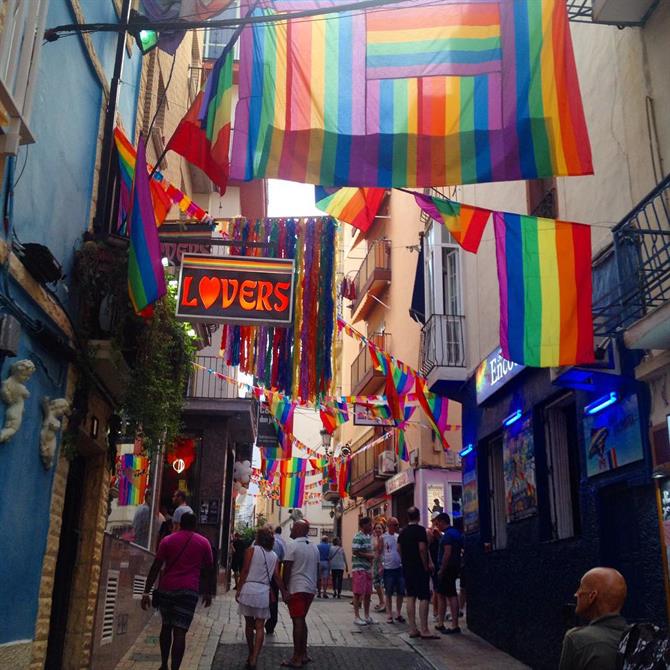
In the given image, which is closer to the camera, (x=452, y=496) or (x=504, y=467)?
(x=504, y=467)

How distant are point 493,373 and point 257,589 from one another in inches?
193

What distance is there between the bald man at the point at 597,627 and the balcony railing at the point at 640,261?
12.0 feet

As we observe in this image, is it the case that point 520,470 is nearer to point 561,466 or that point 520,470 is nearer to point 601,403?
point 561,466

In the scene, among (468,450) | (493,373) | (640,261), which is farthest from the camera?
(468,450)

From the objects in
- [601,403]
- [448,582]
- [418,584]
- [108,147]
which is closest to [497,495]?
[448,582]

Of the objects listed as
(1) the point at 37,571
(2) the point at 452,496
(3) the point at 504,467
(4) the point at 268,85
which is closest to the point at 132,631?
(1) the point at 37,571

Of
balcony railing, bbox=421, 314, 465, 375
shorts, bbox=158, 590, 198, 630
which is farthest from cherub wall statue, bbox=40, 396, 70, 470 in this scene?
balcony railing, bbox=421, 314, 465, 375

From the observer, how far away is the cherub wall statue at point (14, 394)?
18.6 ft

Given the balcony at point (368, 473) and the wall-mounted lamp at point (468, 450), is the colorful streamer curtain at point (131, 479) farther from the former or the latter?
the balcony at point (368, 473)

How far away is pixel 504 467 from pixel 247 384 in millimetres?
8604

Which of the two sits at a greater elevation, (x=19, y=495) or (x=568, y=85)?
(x=568, y=85)

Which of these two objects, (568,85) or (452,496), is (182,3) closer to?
(568,85)

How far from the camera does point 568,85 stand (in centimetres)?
708

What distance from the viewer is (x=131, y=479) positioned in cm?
1195
